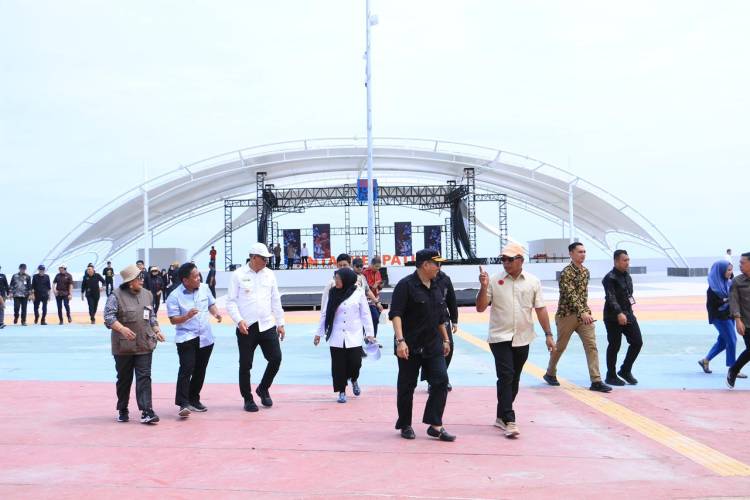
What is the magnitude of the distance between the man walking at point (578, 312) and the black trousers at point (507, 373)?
6.10 ft

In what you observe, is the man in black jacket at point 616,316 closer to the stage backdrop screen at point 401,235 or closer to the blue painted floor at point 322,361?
the blue painted floor at point 322,361

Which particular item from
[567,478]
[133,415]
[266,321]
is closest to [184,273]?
[266,321]

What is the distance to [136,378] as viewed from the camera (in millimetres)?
6289

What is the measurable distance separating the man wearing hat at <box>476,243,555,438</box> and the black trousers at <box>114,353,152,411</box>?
10.1ft

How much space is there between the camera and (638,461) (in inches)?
193

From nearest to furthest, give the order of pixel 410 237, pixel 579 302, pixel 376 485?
pixel 376 485 → pixel 579 302 → pixel 410 237

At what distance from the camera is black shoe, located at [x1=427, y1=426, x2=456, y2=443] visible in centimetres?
548

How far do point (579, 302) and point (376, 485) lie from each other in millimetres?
4199

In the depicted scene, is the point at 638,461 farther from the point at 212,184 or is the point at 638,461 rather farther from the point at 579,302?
the point at 212,184

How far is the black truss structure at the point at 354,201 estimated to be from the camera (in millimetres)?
38312

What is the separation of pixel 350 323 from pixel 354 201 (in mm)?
34378

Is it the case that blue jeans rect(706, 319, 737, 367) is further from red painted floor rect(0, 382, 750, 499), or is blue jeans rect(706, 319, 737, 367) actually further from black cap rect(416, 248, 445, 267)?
black cap rect(416, 248, 445, 267)

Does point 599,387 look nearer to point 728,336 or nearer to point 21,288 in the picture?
point 728,336

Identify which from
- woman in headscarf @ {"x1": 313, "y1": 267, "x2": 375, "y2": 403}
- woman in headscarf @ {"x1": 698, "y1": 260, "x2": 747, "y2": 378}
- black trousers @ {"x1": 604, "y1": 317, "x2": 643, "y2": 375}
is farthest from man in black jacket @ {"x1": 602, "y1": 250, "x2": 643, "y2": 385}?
woman in headscarf @ {"x1": 313, "y1": 267, "x2": 375, "y2": 403}
